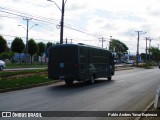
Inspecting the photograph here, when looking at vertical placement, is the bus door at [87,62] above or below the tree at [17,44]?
below

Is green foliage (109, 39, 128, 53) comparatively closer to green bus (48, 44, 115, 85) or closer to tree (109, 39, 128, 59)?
tree (109, 39, 128, 59)

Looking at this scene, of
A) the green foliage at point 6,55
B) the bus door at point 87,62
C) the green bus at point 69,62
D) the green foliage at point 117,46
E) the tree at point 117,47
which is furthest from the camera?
the green foliage at point 117,46

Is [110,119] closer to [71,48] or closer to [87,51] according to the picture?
[71,48]

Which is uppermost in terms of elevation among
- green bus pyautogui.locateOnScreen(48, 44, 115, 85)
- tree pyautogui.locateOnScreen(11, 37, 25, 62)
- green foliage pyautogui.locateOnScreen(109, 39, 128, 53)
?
green foliage pyautogui.locateOnScreen(109, 39, 128, 53)

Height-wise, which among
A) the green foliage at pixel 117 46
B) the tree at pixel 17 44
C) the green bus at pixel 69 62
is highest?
the green foliage at pixel 117 46

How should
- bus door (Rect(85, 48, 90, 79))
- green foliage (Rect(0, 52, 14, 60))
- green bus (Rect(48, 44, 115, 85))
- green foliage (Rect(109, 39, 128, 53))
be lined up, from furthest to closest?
green foliage (Rect(109, 39, 128, 53)), green foliage (Rect(0, 52, 14, 60)), bus door (Rect(85, 48, 90, 79)), green bus (Rect(48, 44, 115, 85))

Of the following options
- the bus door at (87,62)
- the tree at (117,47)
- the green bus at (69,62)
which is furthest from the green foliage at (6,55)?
the green bus at (69,62)

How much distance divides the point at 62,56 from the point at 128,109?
11061 mm

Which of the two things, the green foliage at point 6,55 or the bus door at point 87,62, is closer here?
the bus door at point 87,62

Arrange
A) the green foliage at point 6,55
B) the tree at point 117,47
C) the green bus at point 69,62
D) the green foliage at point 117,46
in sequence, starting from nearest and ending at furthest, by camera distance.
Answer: the green bus at point 69,62
the green foliage at point 6,55
the tree at point 117,47
the green foliage at point 117,46

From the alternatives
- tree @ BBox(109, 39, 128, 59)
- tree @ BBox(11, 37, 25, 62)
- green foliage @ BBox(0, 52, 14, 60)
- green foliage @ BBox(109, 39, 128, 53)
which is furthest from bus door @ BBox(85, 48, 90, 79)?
green foliage @ BBox(109, 39, 128, 53)

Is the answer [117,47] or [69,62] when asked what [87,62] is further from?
[117,47]

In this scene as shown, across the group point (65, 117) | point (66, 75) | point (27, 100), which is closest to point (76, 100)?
point (27, 100)

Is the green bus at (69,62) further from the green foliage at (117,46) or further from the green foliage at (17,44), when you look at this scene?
the green foliage at (117,46)
